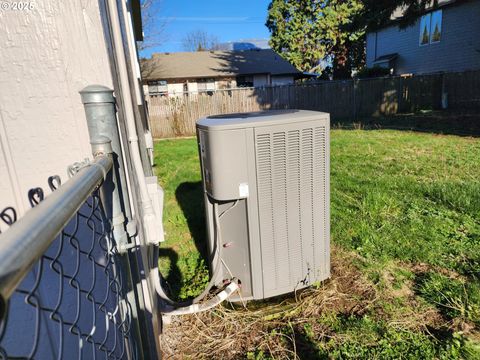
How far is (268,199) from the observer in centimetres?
251

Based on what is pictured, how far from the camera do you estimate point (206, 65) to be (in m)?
26.1

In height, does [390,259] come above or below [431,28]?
below

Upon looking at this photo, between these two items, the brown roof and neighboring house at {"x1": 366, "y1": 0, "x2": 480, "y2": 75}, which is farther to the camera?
the brown roof

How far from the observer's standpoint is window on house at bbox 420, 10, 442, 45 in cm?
1805

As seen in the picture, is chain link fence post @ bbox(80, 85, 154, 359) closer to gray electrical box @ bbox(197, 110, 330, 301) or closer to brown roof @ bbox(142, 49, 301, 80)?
gray electrical box @ bbox(197, 110, 330, 301)

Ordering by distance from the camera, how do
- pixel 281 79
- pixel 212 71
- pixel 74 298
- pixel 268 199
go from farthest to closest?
pixel 281 79
pixel 212 71
pixel 268 199
pixel 74 298

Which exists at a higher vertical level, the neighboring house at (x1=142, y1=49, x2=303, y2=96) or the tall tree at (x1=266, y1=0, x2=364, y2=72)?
the tall tree at (x1=266, y1=0, x2=364, y2=72)

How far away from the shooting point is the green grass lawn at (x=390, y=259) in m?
2.32

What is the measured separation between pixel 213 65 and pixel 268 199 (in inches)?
1004

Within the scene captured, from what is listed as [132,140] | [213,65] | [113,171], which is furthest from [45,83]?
[213,65]

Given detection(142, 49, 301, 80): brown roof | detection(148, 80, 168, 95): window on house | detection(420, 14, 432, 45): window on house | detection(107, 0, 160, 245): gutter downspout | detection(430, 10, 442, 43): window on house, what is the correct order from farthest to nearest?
detection(148, 80, 168, 95): window on house → detection(142, 49, 301, 80): brown roof → detection(420, 14, 432, 45): window on house → detection(430, 10, 442, 43): window on house → detection(107, 0, 160, 245): gutter downspout

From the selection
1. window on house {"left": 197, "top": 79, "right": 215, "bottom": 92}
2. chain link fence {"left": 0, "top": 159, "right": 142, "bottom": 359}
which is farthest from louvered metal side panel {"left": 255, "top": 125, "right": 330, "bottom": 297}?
window on house {"left": 197, "top": 79, "right": 215, "bottom": 92}

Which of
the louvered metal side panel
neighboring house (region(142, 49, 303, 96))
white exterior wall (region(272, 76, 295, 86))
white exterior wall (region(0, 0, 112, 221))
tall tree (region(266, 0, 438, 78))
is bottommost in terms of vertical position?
the louvered metal side panel

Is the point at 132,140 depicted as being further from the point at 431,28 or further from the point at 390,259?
the point at 431,28
